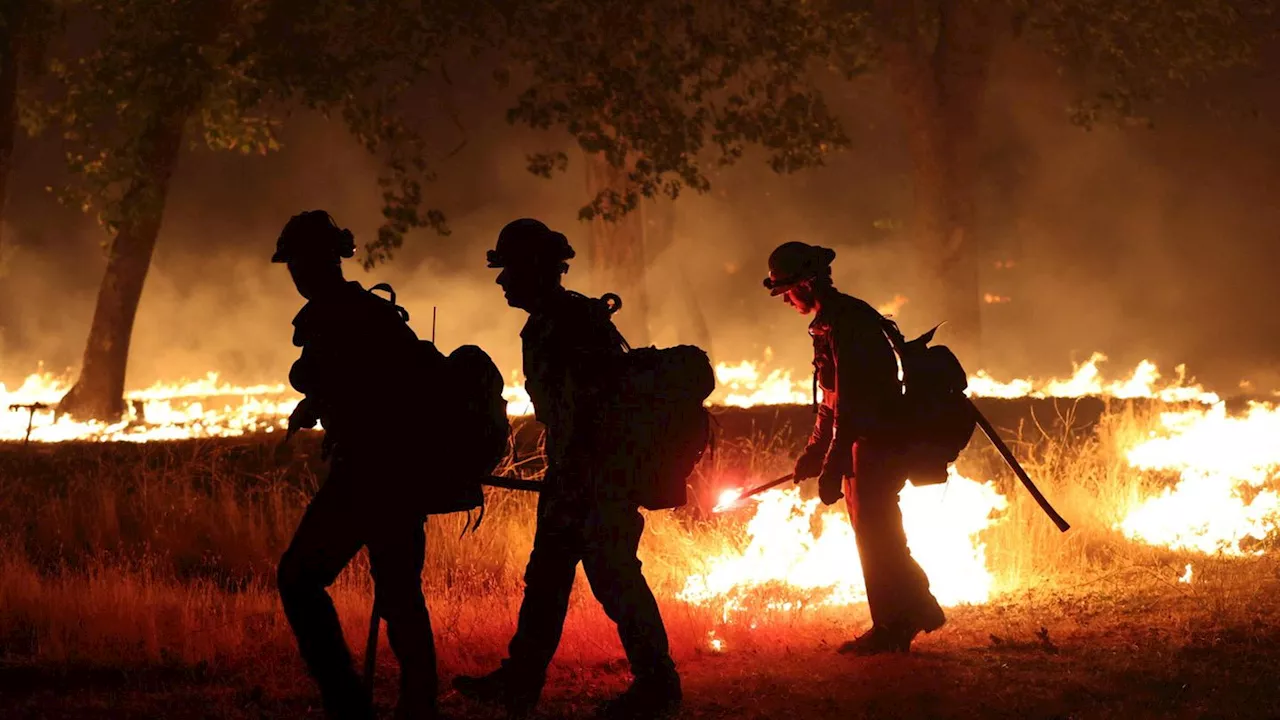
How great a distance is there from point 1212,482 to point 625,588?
7.50 metres

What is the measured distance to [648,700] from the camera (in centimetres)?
526

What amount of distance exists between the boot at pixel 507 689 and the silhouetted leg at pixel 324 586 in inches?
28.6

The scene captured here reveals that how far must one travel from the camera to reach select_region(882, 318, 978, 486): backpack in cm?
629

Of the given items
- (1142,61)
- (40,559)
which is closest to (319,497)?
(40,559)

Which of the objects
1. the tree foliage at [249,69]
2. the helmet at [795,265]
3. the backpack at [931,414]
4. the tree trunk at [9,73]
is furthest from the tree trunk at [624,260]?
the backpack at [931,414]

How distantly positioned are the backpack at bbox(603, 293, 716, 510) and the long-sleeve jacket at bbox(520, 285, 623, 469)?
3.1 inches

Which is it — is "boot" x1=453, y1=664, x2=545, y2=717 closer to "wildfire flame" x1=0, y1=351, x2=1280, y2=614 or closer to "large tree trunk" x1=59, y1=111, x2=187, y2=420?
"wildfire flame" x1=0, y1=351, x2=1280, y2=614

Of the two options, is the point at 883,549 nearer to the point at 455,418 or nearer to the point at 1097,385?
the point at 455,418

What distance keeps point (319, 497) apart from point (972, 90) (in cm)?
1792

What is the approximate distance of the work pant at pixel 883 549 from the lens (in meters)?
6.34

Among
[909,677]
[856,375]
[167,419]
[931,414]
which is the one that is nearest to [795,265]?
[856,375]

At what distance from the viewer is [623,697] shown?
208 inches

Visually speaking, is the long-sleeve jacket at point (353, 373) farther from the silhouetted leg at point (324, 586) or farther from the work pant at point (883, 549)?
the work pant at point (883, 549)

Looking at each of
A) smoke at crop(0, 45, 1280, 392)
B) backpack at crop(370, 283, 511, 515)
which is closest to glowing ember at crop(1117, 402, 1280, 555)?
backpack at crop(370, 283, 511, 515)
